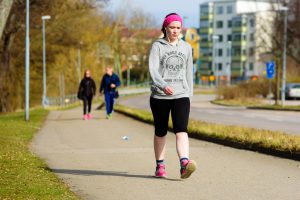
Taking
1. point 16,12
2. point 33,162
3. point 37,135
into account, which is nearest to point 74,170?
point 33,162

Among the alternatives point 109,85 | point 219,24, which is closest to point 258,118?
point 109,85

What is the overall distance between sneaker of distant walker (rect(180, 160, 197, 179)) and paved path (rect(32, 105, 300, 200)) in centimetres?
10

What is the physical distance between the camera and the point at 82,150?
42.1ft

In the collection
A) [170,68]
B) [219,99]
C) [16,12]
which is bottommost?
[219,99]

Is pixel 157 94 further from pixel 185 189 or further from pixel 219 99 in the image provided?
pixel 219 99

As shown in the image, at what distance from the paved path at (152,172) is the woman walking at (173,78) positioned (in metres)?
→ 0.61

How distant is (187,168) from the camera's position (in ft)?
26.6

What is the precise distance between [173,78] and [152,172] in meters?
1.54

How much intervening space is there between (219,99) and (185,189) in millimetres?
49195

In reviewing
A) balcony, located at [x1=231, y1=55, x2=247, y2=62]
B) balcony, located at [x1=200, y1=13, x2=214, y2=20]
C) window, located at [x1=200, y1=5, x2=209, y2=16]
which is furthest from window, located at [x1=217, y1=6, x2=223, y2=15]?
balcony, located at [x1=231, y1=55, x2=247, y2=62]

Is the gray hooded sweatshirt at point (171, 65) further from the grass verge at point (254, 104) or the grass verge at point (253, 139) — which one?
the grass verge at point (254, 104)

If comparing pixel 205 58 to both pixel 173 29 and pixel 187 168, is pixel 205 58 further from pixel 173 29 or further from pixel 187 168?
pixel 187 168

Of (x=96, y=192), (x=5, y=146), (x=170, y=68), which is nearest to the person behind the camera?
(x=96, y=192)

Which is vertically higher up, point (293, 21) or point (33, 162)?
point (293, 21)
